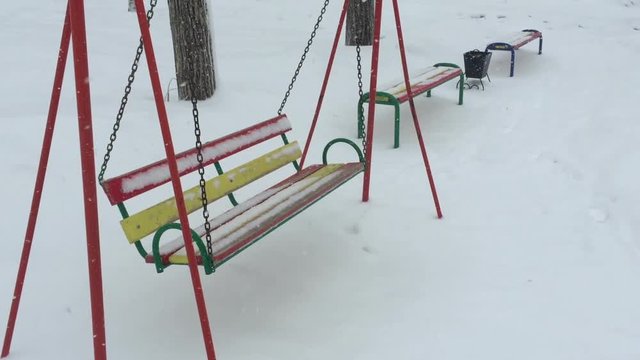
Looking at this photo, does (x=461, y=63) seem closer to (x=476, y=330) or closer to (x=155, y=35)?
(x=155, y=35)

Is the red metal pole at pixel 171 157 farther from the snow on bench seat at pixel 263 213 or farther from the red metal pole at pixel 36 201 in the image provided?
the red metal pole at pixel 36 201

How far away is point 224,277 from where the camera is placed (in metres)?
3.70

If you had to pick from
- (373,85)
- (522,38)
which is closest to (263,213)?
(373,85)

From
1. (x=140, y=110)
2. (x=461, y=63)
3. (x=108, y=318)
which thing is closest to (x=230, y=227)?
(x=108, y=318)

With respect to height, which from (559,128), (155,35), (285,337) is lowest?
(285,337)

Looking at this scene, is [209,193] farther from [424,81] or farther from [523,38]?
[523,38]

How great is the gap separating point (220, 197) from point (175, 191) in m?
1.19

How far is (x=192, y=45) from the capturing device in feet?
20.2

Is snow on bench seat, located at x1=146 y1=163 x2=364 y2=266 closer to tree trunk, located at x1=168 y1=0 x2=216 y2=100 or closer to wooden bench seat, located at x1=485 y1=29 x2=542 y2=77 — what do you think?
tree trunk, located at x1=168 y1=0 x2=216 y2=100

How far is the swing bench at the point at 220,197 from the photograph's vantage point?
114 inches

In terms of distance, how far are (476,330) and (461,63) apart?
5.90 metres

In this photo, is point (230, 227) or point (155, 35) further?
point (155, 35)

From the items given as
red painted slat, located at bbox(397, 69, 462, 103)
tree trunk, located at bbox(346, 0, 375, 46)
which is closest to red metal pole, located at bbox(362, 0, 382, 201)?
red painted slat, located at bbox(397, 69, 462, 103)

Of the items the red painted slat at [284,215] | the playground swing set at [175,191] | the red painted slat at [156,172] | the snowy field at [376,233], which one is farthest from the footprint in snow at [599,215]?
the red painted slat at [156,172]
